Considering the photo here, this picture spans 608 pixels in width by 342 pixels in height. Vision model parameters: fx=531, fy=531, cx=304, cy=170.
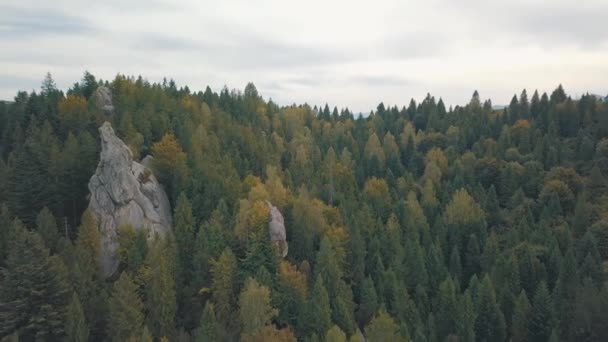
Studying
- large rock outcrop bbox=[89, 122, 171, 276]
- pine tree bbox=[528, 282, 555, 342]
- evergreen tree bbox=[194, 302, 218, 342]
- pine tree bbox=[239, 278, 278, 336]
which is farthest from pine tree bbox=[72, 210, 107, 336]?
pine tree bbox=[528, 282, 555, 342]

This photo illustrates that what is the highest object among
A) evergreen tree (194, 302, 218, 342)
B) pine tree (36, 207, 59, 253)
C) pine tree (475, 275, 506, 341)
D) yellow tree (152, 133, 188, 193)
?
yellow tree (152, 133, 188, 193)

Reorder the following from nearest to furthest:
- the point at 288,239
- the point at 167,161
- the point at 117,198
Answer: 1. the point at 117,198
2. the point at 167,161
3. the point at 288,239

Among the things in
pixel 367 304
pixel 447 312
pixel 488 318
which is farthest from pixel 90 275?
pixel 488 318

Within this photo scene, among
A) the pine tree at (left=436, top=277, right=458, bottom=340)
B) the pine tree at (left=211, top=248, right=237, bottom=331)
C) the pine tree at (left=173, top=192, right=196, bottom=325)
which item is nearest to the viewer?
the pine tree at (left=211, top=248, right=237, bottom=331)

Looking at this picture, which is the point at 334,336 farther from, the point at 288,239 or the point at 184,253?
the point at 288,239

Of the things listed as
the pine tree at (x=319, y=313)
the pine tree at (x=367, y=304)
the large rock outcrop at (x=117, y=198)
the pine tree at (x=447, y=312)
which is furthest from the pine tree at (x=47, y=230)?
the pine tree at (x=447, y=312)

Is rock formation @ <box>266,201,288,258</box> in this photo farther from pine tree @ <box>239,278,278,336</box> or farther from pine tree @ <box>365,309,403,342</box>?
pine tree @ <box>365,309,403,342</box>

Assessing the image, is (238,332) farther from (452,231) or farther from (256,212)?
(452,231)
